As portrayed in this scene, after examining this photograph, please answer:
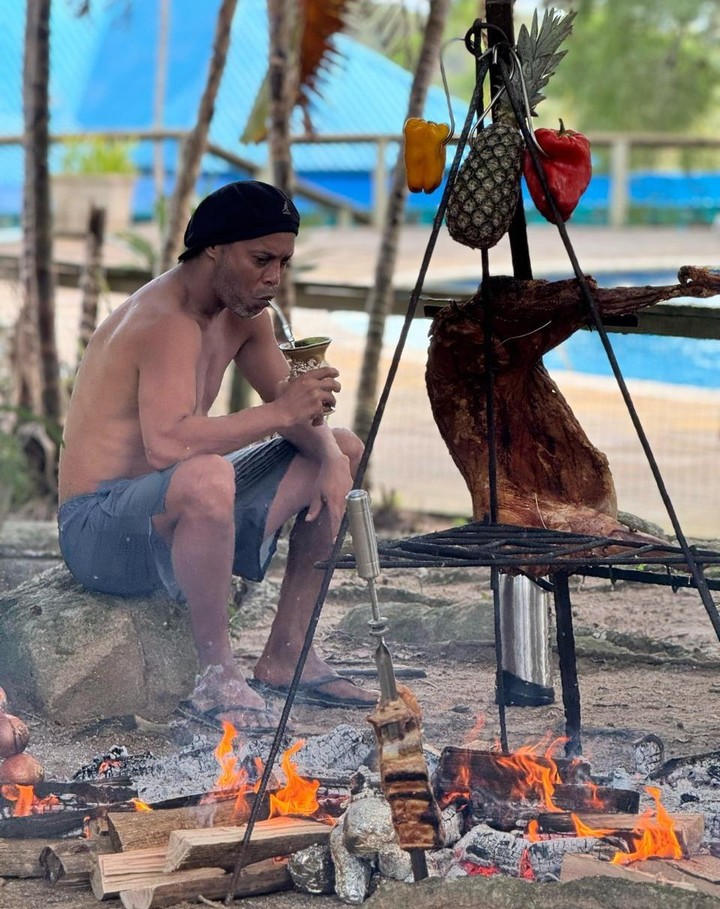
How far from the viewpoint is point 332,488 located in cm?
443

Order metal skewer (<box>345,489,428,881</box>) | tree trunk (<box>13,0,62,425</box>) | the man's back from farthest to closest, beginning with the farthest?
tree trunk (<box>13,0,62,425</box>)
the man's back
metal skewer (<box>345,489,428,881</box>)

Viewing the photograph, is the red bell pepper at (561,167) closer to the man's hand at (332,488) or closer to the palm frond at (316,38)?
the man's hand at (332,488)

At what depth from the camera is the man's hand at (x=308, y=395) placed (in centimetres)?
402

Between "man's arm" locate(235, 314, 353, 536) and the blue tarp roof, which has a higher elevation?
the blue tarp roof

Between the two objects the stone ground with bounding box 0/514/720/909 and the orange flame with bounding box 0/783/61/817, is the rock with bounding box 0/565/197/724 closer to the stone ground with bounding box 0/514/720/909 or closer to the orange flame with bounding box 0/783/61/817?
the stone ground with bounding box 0/514/720/909

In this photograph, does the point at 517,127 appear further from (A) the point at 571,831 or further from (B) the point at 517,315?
(A) the point at 571,831

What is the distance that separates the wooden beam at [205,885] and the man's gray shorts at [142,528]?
139cm

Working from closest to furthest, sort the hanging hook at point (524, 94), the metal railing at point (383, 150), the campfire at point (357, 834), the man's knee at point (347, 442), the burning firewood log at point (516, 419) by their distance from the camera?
the campfire at point (357, 834), the hanging hook at point (524, 94), the burning firewood log at point (516, 419), the man's knee at point (347, 442), the metal railing at point (383, 150)

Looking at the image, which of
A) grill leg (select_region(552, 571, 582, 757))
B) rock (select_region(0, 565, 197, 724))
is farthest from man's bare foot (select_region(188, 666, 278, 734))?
grill leg (select_region(552, 571, 582, 757))

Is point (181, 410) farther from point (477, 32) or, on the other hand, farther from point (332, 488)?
point (477, 32)

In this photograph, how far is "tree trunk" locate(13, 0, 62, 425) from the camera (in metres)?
7.81

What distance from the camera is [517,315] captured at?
357cm

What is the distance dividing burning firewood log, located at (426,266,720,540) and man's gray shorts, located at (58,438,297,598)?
832 millimetres

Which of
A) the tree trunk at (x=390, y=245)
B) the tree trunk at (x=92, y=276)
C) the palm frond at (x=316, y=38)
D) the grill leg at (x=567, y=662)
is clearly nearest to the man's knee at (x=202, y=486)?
the grill leg at (x=567, y=662)
